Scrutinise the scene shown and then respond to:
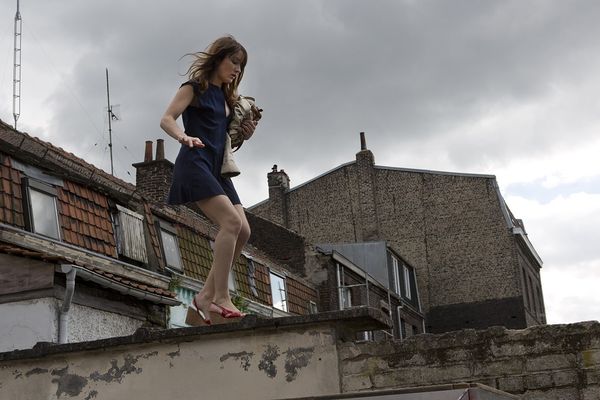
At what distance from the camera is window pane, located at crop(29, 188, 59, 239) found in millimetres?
12766

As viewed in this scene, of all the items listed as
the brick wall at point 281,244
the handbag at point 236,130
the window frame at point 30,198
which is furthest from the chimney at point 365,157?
the handbag at point 236,130

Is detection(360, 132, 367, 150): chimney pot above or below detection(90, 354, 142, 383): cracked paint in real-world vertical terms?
above

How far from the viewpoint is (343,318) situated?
548 centimetres

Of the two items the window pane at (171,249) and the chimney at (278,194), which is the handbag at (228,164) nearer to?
the window pane at (171,249)

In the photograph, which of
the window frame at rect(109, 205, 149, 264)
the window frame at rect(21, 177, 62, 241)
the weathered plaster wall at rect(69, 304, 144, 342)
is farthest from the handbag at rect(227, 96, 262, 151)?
the window frame at rect(109, 205, 149, 264)

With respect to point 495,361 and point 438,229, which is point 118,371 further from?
point 438,229

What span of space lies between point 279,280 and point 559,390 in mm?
17460

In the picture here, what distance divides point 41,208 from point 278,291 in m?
10.2

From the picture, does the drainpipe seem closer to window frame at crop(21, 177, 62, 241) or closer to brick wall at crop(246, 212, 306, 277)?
window frame at crop(21, 177, 62, 241)

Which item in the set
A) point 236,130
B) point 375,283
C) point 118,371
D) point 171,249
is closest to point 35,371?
point 118,371

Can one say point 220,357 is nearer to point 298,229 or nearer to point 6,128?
point 6,128

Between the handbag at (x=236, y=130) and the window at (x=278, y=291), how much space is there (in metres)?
15.4

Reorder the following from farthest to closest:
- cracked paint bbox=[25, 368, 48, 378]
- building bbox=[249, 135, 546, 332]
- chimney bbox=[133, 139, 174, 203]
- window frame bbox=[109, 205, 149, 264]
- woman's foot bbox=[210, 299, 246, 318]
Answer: building bbox=[249, 135, 546, 332]
chimney bbox=[133, 139, 174, 203]
window frame bbox=[109, 205, 149, 264]
cracked paint bbox=[25, 368, 48, 378]
woman's foot bbox=[210, 299, 246, 318]

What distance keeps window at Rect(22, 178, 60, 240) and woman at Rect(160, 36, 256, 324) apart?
7454 mm
